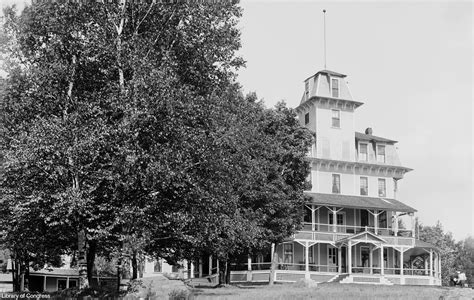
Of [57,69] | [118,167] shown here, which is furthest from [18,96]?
[118,167]

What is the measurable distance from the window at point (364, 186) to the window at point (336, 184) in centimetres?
241

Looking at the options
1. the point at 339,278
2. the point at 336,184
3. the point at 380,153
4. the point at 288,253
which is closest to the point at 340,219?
the point at 336,184

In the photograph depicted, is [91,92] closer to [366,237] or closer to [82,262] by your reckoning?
[82,262]

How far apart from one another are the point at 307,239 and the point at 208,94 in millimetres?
28617

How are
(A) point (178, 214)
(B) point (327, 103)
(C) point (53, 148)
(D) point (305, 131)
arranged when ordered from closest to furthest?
(C) point (53, 148)
(A) point (178, 214)
(D) point (305, 131)
(B) point (327, 103)

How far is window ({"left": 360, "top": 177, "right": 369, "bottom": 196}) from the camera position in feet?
189

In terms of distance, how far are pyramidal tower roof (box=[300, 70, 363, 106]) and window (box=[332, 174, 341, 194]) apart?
7360 mm

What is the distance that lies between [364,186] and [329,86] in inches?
400

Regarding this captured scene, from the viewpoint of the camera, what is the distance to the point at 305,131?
43125mm

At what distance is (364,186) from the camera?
189ft

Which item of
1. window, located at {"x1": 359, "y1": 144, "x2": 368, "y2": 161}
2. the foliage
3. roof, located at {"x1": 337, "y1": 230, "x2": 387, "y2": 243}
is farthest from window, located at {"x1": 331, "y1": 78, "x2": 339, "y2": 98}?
the foliage

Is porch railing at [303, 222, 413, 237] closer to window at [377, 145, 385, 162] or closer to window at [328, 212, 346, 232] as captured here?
window at [328, 212, 346, 232]

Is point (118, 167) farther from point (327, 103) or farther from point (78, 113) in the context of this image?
point (327, 103)

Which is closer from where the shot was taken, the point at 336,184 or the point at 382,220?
the point at 336,184
